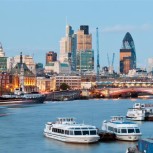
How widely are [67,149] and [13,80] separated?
121601 millimetres

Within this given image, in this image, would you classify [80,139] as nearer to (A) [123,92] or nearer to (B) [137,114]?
(B) [137,114]

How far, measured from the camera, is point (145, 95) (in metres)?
167

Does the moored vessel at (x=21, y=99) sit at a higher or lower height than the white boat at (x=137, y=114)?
higher

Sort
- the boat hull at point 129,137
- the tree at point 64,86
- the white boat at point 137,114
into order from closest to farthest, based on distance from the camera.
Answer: the boat hull at point 129,137
the white boat at point 137,114
the tree at point 64,86

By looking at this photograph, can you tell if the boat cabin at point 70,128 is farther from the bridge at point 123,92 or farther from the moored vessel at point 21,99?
the bridge at point 123,92

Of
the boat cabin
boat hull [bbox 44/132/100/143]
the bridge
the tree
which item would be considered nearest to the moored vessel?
the bridge

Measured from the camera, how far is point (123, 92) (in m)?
153

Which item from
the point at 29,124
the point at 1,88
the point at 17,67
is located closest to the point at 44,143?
the point at 29,124

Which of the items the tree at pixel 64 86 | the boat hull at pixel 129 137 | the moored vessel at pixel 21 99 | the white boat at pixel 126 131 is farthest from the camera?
the tree at pixel 64 86

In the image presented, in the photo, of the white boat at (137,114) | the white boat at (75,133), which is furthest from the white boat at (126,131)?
the white boat at (137,114)

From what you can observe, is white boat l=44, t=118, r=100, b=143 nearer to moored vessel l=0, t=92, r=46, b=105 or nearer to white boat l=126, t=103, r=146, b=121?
white boat l=126, t=103, r=146, b=121

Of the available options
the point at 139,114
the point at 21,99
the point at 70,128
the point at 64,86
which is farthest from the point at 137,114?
the point at 64,86

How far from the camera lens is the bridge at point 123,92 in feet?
490

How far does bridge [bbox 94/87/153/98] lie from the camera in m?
149
